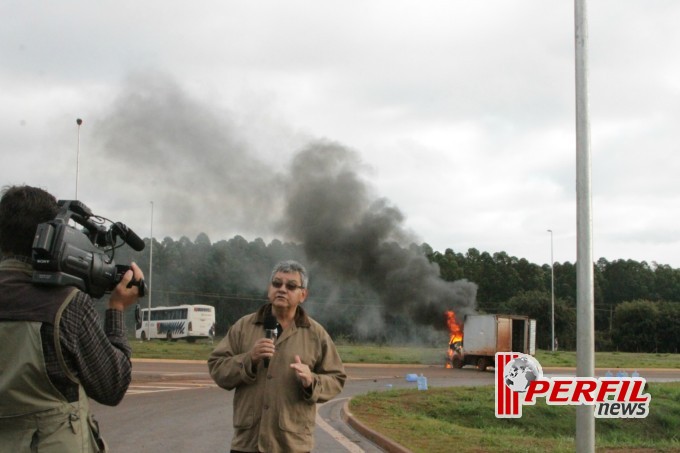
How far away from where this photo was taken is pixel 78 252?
2889 mm

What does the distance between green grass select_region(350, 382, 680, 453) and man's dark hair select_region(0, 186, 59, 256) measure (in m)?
8.02

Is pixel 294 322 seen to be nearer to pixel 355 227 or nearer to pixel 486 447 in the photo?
pixel 486 447

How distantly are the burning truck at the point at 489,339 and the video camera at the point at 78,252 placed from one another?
31.8 m

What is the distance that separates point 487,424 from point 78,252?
15282 mm

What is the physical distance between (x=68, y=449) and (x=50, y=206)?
3.05 feet

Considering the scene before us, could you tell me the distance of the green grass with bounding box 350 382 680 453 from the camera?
1119 cm

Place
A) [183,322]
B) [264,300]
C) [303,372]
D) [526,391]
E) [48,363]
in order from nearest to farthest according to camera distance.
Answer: [48,363] < [303,372] < [526,391] < [183,322] < [264,300]

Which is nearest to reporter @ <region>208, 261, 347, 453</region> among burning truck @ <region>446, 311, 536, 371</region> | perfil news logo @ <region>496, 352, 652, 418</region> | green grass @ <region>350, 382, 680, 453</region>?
green grass @ <region>350, 382, 680, 453</region>

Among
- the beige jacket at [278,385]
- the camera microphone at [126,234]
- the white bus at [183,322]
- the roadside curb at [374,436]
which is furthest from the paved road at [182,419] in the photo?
the white bus at [183,322]

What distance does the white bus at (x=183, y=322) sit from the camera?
5434 cm

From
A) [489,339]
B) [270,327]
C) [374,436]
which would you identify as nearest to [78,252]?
[270,327]

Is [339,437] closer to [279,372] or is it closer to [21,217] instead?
[279,372]

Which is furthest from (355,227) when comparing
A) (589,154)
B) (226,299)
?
(589,154)

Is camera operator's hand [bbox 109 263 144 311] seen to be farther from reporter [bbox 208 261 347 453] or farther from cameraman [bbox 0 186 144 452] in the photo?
reporter [bbox 208 261 347 453]
